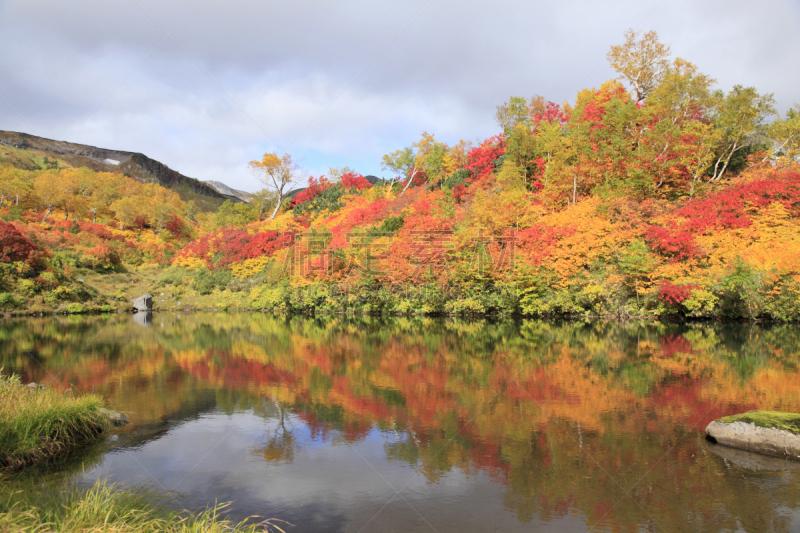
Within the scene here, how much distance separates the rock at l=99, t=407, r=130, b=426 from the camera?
7.90m

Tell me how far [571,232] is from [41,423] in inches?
879

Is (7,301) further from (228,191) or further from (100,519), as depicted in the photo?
(228,191)

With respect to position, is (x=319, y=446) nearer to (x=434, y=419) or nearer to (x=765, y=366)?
(x=434, y=419)

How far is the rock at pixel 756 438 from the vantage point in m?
6.42

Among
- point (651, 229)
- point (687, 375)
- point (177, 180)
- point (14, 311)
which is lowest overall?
point (14, 311)


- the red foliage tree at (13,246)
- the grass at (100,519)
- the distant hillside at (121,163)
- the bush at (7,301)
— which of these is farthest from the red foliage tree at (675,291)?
the distant hillside at (121,163)

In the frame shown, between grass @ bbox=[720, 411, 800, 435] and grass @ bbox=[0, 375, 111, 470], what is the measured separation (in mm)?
10040

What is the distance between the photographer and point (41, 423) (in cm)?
657

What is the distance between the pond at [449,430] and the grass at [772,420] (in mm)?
601

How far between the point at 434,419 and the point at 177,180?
406ft

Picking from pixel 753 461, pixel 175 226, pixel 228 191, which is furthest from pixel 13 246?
pixel 228 191

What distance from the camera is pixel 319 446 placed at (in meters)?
7.00

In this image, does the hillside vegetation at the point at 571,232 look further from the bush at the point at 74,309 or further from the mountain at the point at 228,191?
the mountain at the point at 228,191

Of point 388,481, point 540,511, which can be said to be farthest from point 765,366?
point 388,481
